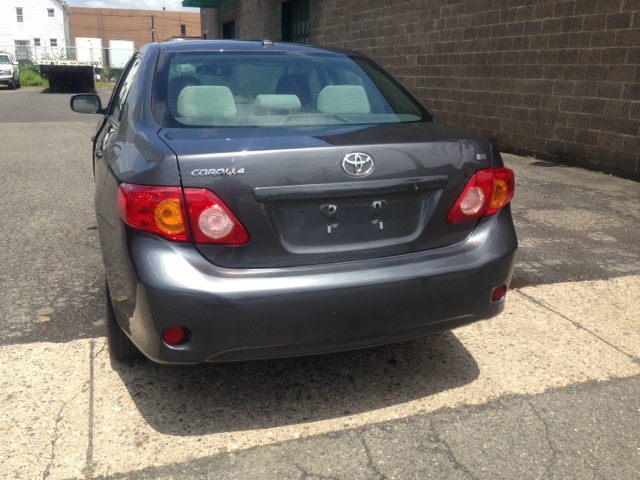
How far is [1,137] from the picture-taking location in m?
11.3

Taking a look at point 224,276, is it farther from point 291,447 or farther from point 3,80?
point 3,80

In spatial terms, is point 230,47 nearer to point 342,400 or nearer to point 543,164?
point 342,400

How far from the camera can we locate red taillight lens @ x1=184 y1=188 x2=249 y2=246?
218 cm

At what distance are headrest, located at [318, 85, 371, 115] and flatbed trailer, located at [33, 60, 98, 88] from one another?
27775 millimetres

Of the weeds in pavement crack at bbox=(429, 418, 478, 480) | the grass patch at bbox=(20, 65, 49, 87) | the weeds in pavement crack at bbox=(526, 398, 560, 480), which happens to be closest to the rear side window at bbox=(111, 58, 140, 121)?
the weeds in pavement crack at bbox=(429, 418, 478, 480)

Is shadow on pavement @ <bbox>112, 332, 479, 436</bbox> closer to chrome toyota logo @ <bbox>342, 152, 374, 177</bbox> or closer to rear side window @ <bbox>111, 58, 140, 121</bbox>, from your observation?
chrome toyota logo @ <bbox>342, 152, 374, 177</bbox>

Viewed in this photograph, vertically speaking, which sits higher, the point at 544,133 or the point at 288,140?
the point at 288,140

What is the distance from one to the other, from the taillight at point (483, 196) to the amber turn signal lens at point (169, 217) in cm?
110

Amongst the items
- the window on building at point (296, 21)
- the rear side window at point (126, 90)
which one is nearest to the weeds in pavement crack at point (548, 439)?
the rear side window at point (126, 90)

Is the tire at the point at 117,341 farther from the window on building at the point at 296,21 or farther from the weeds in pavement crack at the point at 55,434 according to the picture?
the window on building at the point at 296,21

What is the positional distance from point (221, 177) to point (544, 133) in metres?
8.27

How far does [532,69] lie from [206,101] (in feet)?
26.0

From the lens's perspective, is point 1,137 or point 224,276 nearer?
point 224,276

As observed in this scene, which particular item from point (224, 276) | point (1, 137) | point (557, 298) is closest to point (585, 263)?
point (557, 298)
